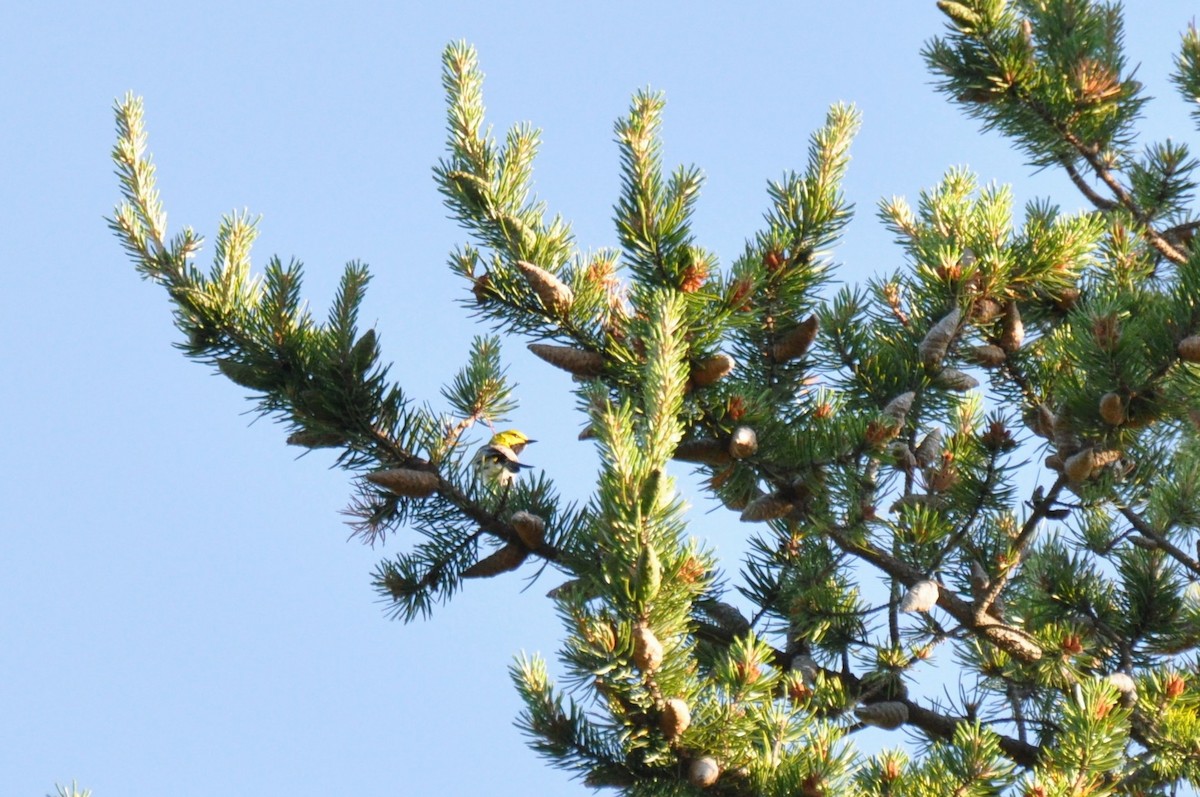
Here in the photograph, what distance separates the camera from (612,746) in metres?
2.49

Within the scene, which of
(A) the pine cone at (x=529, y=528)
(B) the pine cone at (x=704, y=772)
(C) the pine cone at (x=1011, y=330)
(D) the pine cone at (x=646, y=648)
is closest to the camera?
(D) the pine cone at (x=646, y=648)

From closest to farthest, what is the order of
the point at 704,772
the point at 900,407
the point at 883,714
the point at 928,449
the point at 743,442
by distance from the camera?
1. the point at 704,772
2. the point at 743,442
3. the point at 900,407
4. the point at 928,449
5. the point at 883,714

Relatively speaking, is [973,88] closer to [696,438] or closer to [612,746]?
[696,438]

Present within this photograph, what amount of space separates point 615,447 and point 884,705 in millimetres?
1446

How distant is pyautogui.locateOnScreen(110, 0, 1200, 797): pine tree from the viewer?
2377 millimetres

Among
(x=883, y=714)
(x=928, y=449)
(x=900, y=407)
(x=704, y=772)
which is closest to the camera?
(x=704, y=772)

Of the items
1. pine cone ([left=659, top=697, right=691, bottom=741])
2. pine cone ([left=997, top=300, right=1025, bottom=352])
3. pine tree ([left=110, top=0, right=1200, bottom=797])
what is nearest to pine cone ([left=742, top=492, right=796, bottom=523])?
pine tree ([left=110, top=0, right=1200, bottom=797])

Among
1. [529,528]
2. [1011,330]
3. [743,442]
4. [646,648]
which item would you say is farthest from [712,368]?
[1011,330]

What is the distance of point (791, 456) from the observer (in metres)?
2.90

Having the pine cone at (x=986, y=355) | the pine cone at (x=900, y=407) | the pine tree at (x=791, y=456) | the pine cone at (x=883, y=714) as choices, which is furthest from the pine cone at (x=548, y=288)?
the pine cone at (x=883, y=714)

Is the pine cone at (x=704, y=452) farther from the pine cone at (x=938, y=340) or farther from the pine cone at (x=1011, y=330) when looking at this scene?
the pine cone at (x=1011, y=330)

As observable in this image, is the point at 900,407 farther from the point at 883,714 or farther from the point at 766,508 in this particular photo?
the point at 883,714

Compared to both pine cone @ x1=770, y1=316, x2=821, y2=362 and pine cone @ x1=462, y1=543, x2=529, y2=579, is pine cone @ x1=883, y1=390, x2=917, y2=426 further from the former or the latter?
pine cone @ x1=462, y1=543, x2=529, y2=579

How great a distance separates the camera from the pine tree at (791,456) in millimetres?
2377
